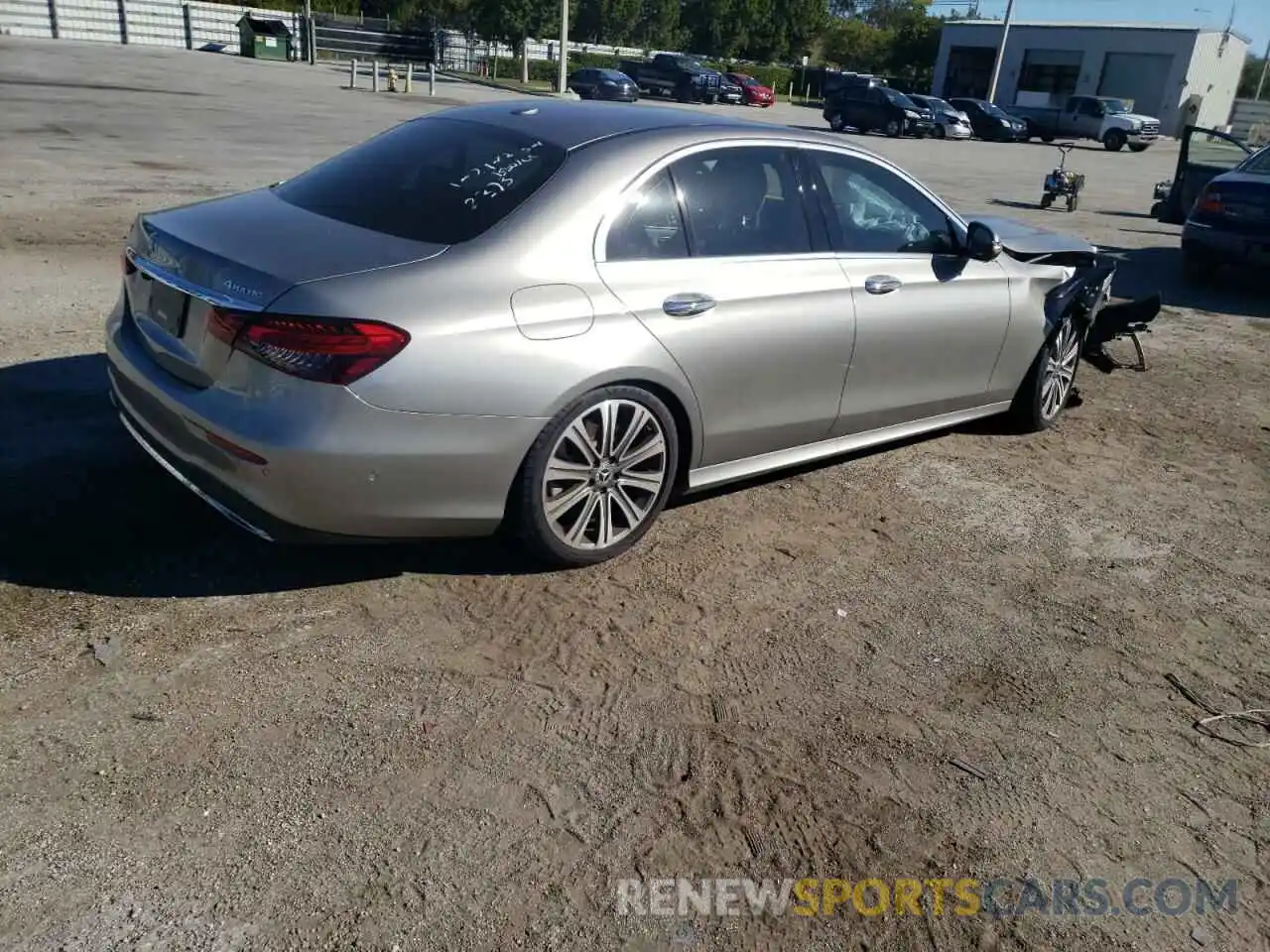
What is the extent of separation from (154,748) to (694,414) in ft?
7.27

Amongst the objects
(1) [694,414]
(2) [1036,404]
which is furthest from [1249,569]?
(1) [694,414]

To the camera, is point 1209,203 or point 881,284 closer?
point 881,284

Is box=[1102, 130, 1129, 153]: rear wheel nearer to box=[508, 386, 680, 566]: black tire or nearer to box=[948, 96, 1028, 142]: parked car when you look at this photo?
box=[948, 96, 1028, 142]: parked car

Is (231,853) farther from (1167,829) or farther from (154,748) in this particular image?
(1167,829)

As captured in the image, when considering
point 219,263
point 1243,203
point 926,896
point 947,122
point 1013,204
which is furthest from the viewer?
point 947,122

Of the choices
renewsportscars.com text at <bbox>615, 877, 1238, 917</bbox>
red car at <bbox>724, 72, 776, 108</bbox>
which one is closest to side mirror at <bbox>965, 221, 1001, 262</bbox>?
renewsportscars.com text at <bbox>615, 877, 1238, 917</bbox>

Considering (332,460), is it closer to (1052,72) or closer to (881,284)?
(881,284)

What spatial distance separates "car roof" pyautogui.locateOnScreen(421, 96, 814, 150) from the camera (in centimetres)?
420

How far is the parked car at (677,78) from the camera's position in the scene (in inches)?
1801

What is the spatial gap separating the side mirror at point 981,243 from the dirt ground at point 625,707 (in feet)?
3.57

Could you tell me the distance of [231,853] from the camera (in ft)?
8.60

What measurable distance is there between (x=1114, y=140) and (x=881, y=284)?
4254cm

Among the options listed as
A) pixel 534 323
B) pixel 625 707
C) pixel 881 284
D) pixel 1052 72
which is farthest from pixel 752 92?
pixel 625 707

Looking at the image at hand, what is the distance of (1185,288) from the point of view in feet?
37.1
